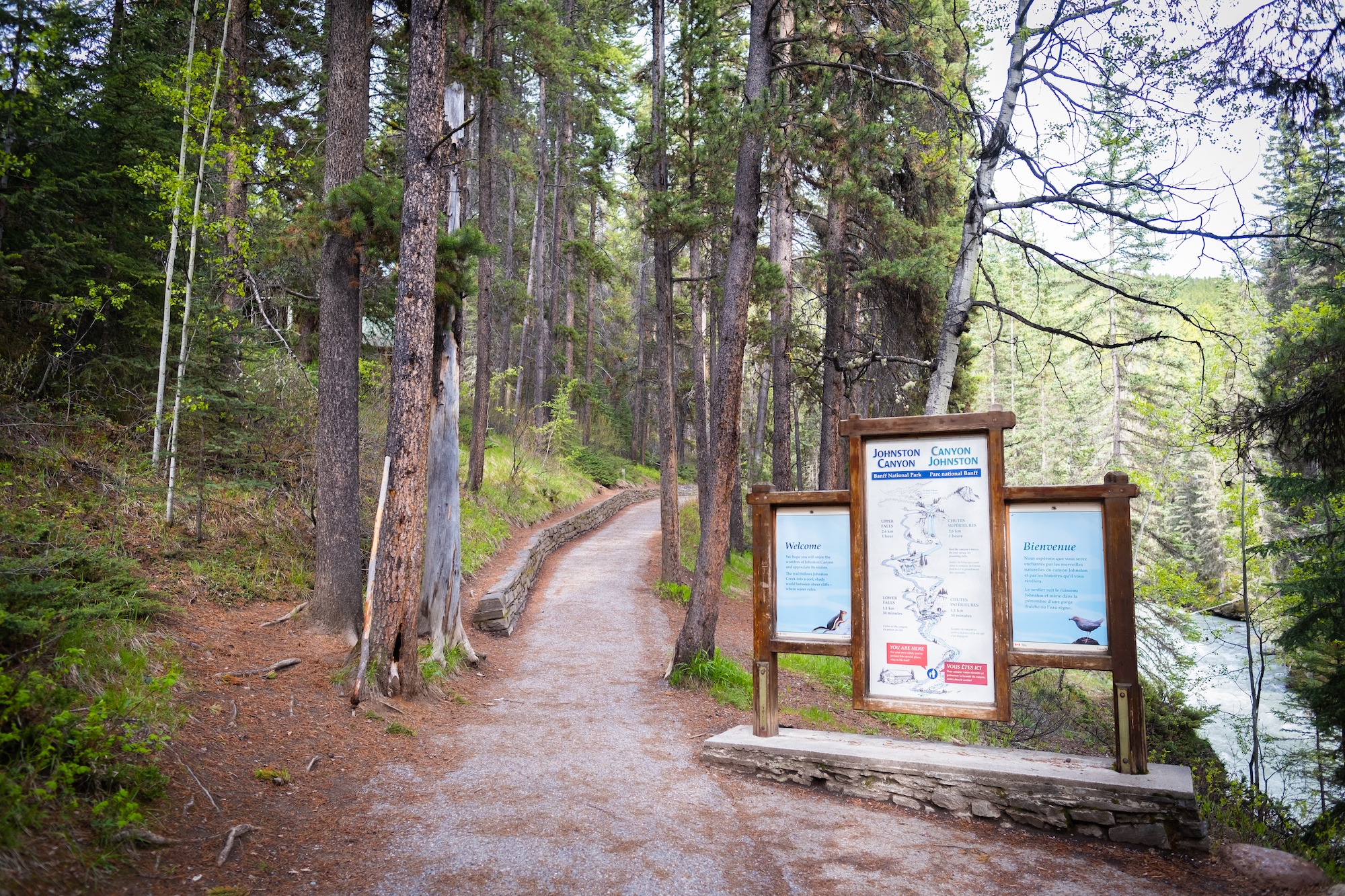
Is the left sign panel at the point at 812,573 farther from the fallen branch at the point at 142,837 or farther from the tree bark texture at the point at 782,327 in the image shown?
the tree bark texture at the point at 782,327

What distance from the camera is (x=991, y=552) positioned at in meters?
5.59

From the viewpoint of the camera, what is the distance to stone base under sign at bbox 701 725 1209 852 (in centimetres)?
469

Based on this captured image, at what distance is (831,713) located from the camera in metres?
8.84

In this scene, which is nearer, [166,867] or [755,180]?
[166,867]

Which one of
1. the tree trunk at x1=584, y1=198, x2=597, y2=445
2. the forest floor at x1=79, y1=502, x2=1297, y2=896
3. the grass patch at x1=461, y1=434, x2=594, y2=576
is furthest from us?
the tree trunk at x1=584, y1=198, x2=597, y2=445

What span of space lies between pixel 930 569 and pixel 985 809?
1.71 m

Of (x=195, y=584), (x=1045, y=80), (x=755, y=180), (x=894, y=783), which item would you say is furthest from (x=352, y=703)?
(x=1045, y=80)

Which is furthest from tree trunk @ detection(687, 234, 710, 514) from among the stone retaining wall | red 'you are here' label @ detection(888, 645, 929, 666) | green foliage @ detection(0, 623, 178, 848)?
green foliage @ detection(0, 623, 178, 848)

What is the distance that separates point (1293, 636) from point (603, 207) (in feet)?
105

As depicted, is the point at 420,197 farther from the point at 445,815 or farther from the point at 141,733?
the point at 445,815

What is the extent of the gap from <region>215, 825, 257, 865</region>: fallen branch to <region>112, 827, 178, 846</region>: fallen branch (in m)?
0.24

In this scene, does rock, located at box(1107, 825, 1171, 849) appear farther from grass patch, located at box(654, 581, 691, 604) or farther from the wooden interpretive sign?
grass patch, located at box(654, 581, 691, 604)

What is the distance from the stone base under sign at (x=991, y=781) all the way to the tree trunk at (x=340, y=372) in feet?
14.8

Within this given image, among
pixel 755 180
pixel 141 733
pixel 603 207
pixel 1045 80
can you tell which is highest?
pixel 603 207
